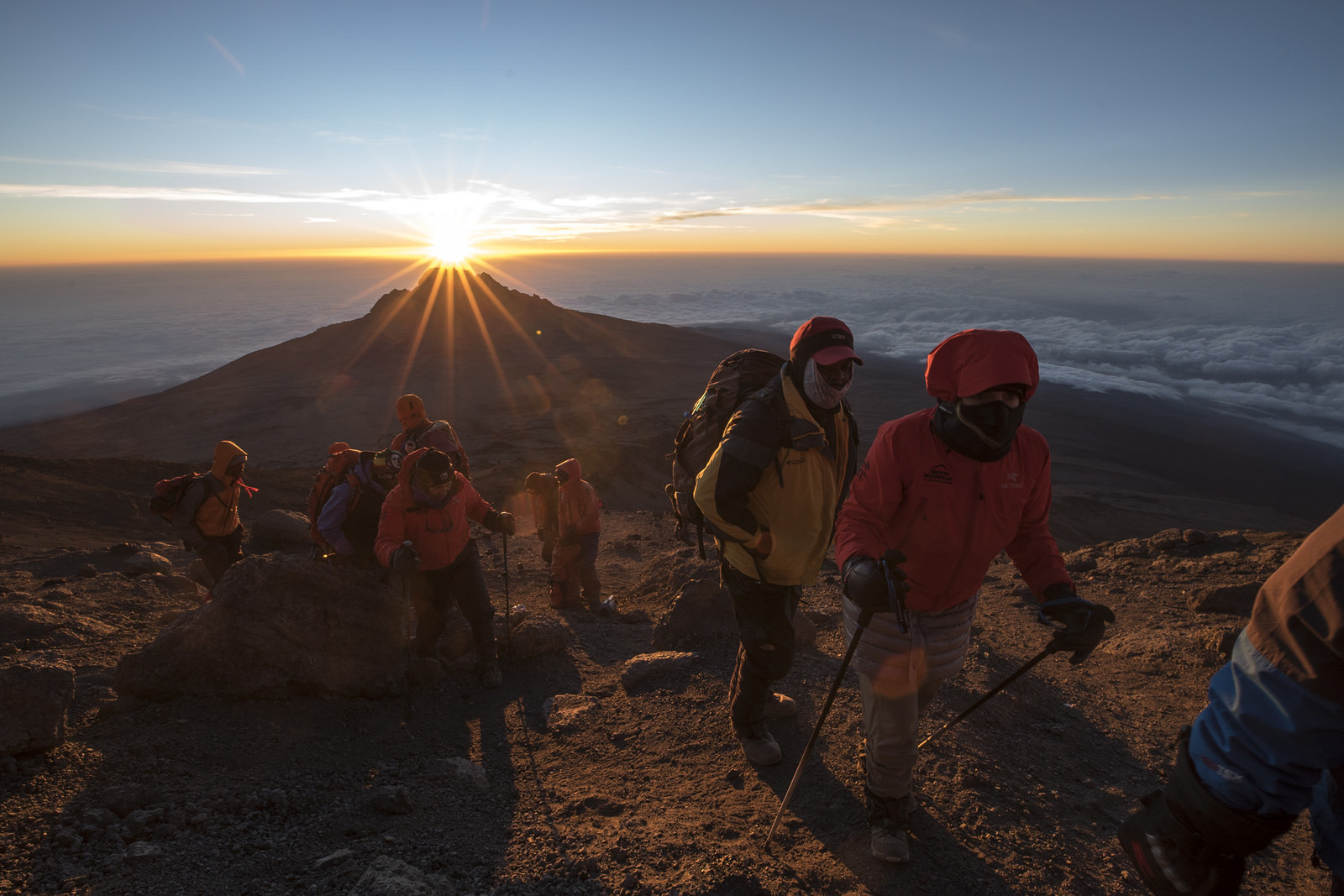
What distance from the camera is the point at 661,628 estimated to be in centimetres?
509

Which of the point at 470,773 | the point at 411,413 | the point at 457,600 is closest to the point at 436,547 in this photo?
the point at 457,600

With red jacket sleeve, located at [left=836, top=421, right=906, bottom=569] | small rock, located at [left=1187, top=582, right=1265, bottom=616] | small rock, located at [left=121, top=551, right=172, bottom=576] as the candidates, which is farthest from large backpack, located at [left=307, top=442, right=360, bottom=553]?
small rock, located at [left=1187, top=582, right=1265, bottom=616]

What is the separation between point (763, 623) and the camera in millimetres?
2984

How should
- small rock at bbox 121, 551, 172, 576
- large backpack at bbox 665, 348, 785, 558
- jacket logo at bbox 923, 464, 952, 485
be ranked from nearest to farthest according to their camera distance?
jacket logo at bbox 923, 464, 952, 485 → large backpack at bbox 665, 348, 785, 558 → small rock at bbox 121, 551, 172, 576

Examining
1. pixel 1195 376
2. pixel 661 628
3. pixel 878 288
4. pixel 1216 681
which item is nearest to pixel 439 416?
pixel 661 628

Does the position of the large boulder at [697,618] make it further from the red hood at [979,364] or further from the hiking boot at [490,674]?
the red hood at [979,364]

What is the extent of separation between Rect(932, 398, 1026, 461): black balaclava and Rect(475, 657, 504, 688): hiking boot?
11.7ft

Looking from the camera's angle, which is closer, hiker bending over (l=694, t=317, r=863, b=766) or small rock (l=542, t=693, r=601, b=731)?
hiker bending over (l=694, t=317, r=863, b=766)

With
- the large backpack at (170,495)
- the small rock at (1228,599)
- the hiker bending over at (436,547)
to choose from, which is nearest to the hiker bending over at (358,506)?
the hiker bending over at (436,547)

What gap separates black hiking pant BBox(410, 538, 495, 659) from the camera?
174 inches

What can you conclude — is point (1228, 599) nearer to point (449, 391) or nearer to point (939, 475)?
point (939, 475)

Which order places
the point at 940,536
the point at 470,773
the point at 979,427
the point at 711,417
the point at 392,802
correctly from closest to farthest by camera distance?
the point at 979,427 < the point at 940,536 < the point at 392,802 < the point at 711,417 < the point at 470,773

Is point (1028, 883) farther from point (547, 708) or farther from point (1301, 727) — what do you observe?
point (547, 708)

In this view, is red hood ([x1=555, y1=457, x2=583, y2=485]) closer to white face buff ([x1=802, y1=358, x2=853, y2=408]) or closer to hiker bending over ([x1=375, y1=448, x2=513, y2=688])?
hiker bending over ([x1=375, y1=448, x2=513, y2=688])
